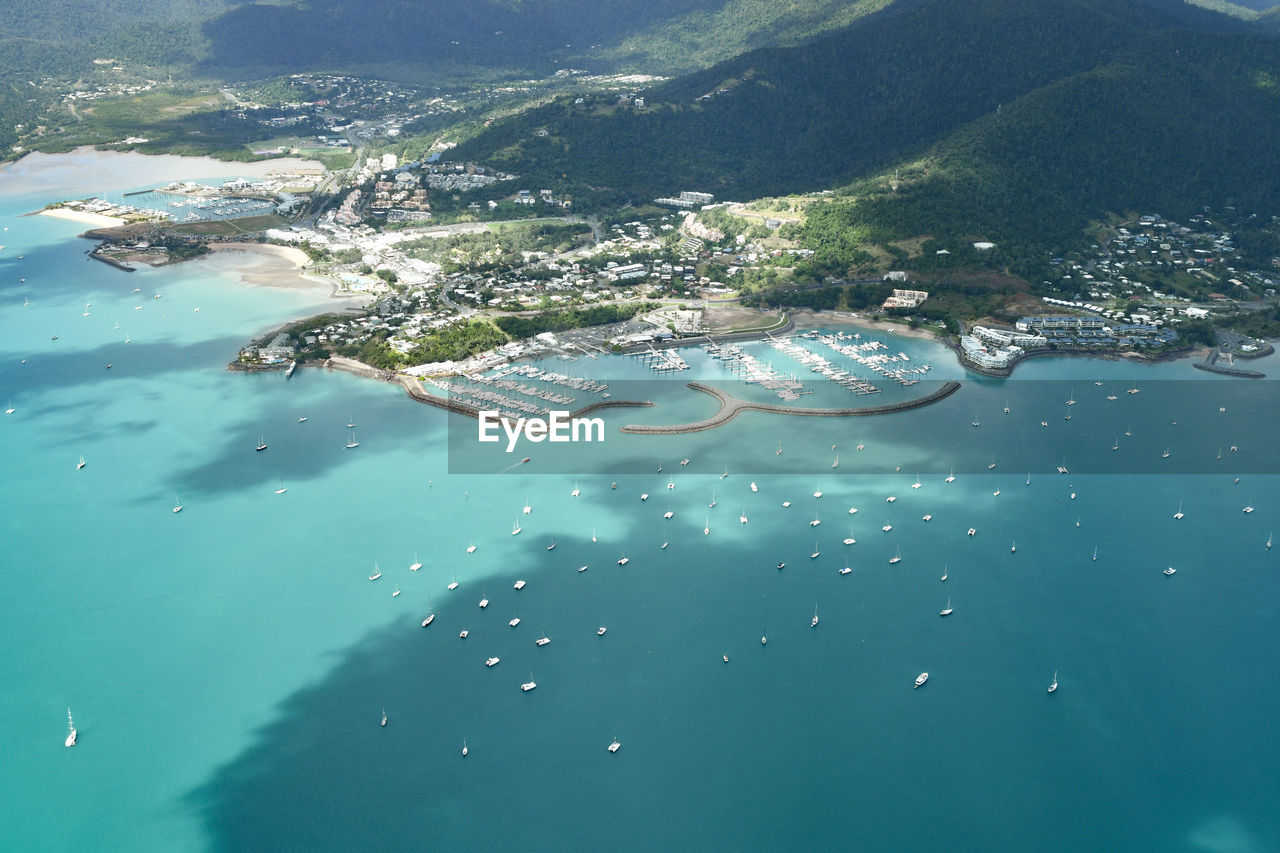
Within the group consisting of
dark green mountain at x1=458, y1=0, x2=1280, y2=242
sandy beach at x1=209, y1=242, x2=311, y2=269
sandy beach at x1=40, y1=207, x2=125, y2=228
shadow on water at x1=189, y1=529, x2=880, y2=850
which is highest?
dark green mountain at x1=458, y1=0, x2=1280, y2=242

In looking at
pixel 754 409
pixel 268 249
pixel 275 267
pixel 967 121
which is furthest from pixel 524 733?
pixel 967 121

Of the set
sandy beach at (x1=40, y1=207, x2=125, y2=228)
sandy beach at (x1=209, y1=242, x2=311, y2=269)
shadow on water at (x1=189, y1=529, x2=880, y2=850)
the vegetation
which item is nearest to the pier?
the vegetation

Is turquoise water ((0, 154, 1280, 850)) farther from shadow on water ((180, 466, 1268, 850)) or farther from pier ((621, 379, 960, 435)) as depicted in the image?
pier ((621, 379, 960, 435))

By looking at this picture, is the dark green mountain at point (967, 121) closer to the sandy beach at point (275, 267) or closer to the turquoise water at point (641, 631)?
the sandy beach at point (275, 267)

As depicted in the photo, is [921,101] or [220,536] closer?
[220,536]

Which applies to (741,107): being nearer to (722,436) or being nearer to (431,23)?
(722,436)

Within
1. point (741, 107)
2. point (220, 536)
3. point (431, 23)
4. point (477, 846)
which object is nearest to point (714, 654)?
point (477, 846)

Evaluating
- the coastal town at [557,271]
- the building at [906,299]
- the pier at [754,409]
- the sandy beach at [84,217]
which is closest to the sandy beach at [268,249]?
the coastal town at [557,271]
